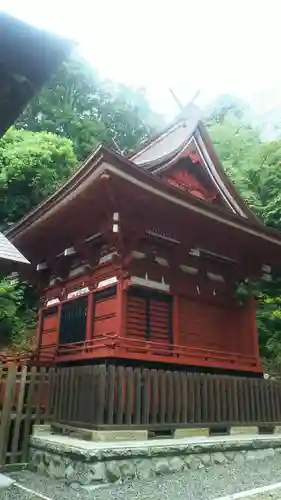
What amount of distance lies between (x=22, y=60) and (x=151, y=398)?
6.25 meters

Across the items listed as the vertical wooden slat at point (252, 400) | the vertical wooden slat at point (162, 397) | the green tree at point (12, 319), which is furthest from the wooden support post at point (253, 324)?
the green tree at point (12, 319)

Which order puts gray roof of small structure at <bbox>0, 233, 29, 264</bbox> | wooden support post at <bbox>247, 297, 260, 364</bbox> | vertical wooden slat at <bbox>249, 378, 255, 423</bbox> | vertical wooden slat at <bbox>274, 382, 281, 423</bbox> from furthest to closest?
wooden support post at <bbox>247, 297, 260, 364</bbox>, vertical wooden slat at <bbox>274, 382, 281, 423</bbox>, vertical wooden slat at <bbox>249, 378, 255, 423</bbox>, gray roof of small structure at <bbox>0, 233, 29, 264</bbox>

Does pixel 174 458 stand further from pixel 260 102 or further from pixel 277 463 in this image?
pixel 260 102

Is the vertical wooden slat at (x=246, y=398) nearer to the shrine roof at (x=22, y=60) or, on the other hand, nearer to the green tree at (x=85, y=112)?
the shrine roof at (x=22, y=60)

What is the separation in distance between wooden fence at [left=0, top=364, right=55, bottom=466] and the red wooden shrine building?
41.4 inches

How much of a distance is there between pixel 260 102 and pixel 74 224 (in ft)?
316

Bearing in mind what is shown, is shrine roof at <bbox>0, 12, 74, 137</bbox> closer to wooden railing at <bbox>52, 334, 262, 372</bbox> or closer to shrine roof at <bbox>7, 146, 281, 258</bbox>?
shrine roof at <bbox>7, 146, 281, 258</bbox>

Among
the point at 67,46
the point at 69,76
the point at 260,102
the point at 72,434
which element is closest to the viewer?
the point at 67,46

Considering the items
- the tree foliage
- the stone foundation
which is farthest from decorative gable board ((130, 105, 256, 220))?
the stone foundation

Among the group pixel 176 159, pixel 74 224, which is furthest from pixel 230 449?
pixel 176 159

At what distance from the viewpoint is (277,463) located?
762cm

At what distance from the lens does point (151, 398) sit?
7395 mm

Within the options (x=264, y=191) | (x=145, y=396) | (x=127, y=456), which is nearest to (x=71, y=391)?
(x=145, y=396)

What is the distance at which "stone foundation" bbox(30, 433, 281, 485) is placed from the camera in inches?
224
